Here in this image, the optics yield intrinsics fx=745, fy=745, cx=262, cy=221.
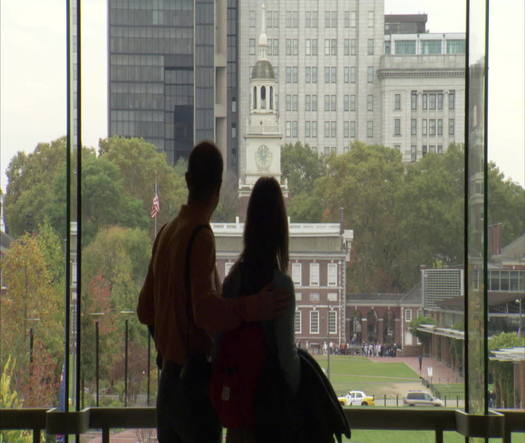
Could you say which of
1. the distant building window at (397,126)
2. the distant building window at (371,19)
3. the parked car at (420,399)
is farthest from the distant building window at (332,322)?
the distant building window at (371,19)

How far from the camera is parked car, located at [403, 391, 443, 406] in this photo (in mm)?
2249

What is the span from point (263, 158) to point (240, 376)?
4.79ft

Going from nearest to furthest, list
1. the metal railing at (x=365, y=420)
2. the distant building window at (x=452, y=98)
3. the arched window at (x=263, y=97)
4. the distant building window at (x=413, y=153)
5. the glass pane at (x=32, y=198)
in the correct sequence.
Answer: the metal railing at (x=365, y=420), the distant building window at (x=452, y=98), the glass pane at (x=32, y=198), the arched window at (x=263, y=97), the distant building window at (x=413, y=153)

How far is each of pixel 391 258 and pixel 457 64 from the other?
0.78m

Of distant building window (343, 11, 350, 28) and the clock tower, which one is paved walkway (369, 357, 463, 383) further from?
distant building window (343, 11, 350, 28)

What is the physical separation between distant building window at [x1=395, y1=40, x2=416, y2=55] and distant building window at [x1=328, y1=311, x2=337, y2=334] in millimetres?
1006

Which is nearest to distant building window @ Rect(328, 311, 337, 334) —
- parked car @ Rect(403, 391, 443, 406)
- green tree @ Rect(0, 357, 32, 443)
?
parked car @ Rect(403, 391, 443, 406)

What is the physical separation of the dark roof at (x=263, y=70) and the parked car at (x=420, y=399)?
4.16 ft

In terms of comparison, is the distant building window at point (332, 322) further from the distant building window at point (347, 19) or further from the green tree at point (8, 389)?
the green tree at point (8, 389)

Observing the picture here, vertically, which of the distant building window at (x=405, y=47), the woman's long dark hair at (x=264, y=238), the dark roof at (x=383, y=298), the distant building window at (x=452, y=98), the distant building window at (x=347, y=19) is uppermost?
the distant building window at (x=347, y=19)

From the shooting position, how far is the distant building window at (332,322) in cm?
280

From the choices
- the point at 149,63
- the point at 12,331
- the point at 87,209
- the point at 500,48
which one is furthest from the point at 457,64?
the point at 12,331

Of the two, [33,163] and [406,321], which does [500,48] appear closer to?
[406,321]

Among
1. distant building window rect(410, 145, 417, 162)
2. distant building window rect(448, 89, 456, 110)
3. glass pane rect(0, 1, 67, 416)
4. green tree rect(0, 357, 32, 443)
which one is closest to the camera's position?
distant building window rect(448, 89, 456, 110)
